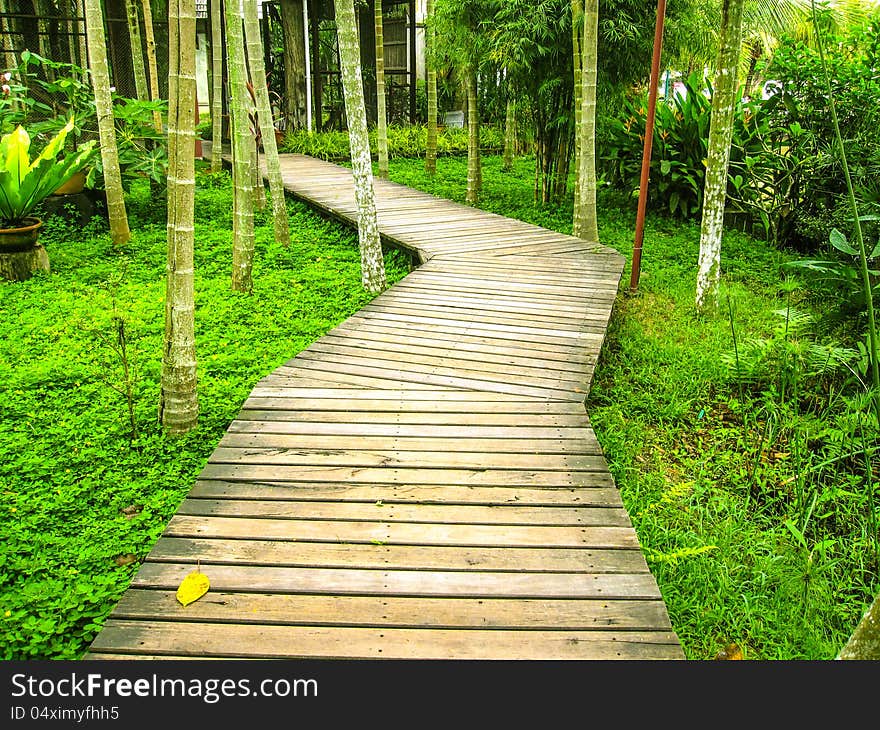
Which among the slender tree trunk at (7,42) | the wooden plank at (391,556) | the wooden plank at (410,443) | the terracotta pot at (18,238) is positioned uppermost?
the slender tree trunk at (7,42)

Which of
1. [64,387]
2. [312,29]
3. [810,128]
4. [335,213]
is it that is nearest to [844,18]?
[810,128]

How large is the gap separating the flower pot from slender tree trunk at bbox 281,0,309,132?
6852mm

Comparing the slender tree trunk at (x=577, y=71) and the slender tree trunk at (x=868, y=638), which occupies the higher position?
the slender tree trunk at (x=577, y=71)

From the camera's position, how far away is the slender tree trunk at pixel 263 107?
6.66 metres

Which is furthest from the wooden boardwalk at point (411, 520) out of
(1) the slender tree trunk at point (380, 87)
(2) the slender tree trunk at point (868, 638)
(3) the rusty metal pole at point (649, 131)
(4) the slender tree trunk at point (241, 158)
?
(1) the slender tree trunk at point (380, 87)

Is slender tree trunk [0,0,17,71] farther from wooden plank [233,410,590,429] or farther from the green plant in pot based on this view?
wooden plank [233,410,590,429]

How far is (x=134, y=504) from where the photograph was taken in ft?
11.6

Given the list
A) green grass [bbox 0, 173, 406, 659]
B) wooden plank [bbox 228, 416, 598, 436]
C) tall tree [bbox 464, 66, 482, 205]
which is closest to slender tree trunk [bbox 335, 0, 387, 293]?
green grass [bbox 0, 173, 406, 659]

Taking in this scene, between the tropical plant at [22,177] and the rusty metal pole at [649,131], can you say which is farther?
the tropical plant at [22,177]

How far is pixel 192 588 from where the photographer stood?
2.56 metres

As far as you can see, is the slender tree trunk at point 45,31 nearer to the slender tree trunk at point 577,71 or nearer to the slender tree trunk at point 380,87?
the slender tree trunk at point 380,87

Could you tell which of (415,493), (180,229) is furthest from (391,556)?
(180,229)

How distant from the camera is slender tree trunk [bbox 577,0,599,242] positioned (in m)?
6.76

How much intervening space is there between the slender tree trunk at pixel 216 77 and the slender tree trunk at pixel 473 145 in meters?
2.90
